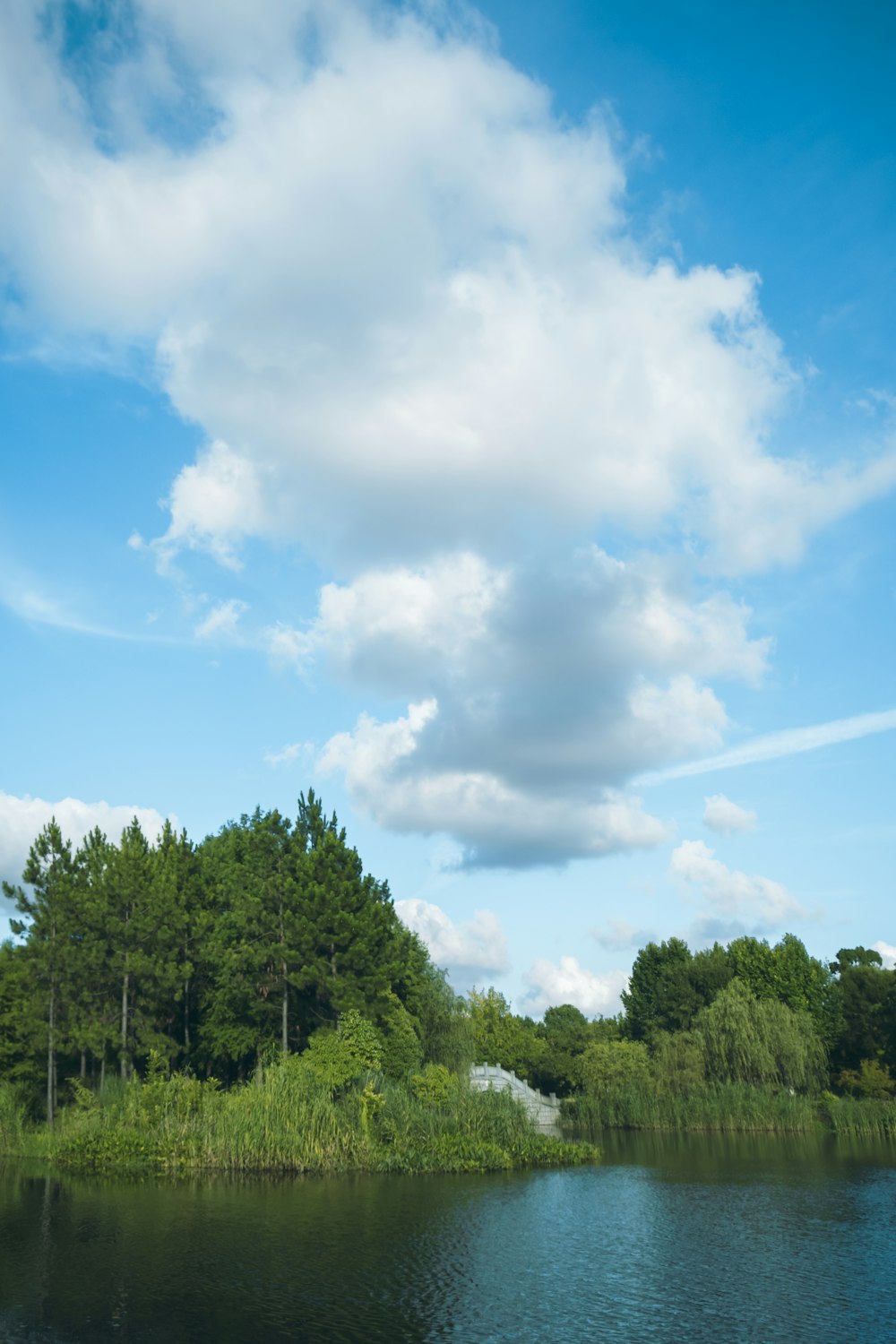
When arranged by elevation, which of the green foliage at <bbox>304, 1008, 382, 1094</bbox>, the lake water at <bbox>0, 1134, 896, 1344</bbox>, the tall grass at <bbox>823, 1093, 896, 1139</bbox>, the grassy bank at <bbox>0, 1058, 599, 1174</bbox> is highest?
the green foliage at <bbox>304, 1008, 382, 1094</bbox>

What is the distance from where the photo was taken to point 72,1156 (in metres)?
41.1

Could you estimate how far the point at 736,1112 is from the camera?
6184cm

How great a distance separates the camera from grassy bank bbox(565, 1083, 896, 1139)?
5581 centimetres

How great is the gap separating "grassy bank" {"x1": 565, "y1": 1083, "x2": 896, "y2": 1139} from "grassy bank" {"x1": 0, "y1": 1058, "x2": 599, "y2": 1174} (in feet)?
66.5

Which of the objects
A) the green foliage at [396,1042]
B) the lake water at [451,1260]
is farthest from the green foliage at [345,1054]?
the lake water at [451,1260]

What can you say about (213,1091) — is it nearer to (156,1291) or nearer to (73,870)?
(73,870)

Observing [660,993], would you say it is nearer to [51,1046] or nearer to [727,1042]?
[727,1042]

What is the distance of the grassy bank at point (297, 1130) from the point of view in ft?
128

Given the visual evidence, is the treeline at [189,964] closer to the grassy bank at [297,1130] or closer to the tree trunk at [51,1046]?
the tree trunk at [51,1046]

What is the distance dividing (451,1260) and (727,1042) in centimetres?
5138

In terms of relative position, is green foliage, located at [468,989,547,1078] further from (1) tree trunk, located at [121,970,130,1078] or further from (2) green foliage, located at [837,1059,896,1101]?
(1) tree trunk, located at [121,970,130,1078]

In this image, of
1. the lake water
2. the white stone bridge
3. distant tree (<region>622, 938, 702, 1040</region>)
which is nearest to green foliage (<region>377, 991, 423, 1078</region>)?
the lake water

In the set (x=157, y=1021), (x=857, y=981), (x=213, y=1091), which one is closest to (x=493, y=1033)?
(x=857, y=981)

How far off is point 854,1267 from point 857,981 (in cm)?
6487
